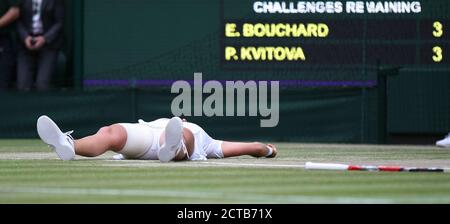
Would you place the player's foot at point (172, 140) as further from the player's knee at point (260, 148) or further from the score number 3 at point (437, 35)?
the score number 3 at point (437, 35)

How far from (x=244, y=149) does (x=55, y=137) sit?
2.03 metres

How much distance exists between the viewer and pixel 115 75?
18344 millimetres

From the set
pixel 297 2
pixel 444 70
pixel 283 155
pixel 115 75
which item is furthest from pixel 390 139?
pixel 283 155

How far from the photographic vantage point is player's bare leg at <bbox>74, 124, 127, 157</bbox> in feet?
34.3

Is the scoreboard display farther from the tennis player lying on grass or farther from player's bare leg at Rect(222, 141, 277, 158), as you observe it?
the tennis player lying on grass

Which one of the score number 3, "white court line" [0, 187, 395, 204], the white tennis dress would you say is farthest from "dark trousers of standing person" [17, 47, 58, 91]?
"white court line" [0, 187, 395, 204]

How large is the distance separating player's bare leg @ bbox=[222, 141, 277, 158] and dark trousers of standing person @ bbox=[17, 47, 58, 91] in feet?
25.1

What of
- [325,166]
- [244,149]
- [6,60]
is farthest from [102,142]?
[6,60]

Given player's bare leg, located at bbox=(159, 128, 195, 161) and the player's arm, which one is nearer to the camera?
player's bare leg, located at bbox=(159, 128, 195, 161)

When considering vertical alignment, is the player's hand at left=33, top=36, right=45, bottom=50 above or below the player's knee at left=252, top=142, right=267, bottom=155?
above

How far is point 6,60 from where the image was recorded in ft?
61.9

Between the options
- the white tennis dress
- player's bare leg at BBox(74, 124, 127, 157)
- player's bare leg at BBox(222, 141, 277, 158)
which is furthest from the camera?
player's bare leg at BBox(222, 141, 277, 158)
